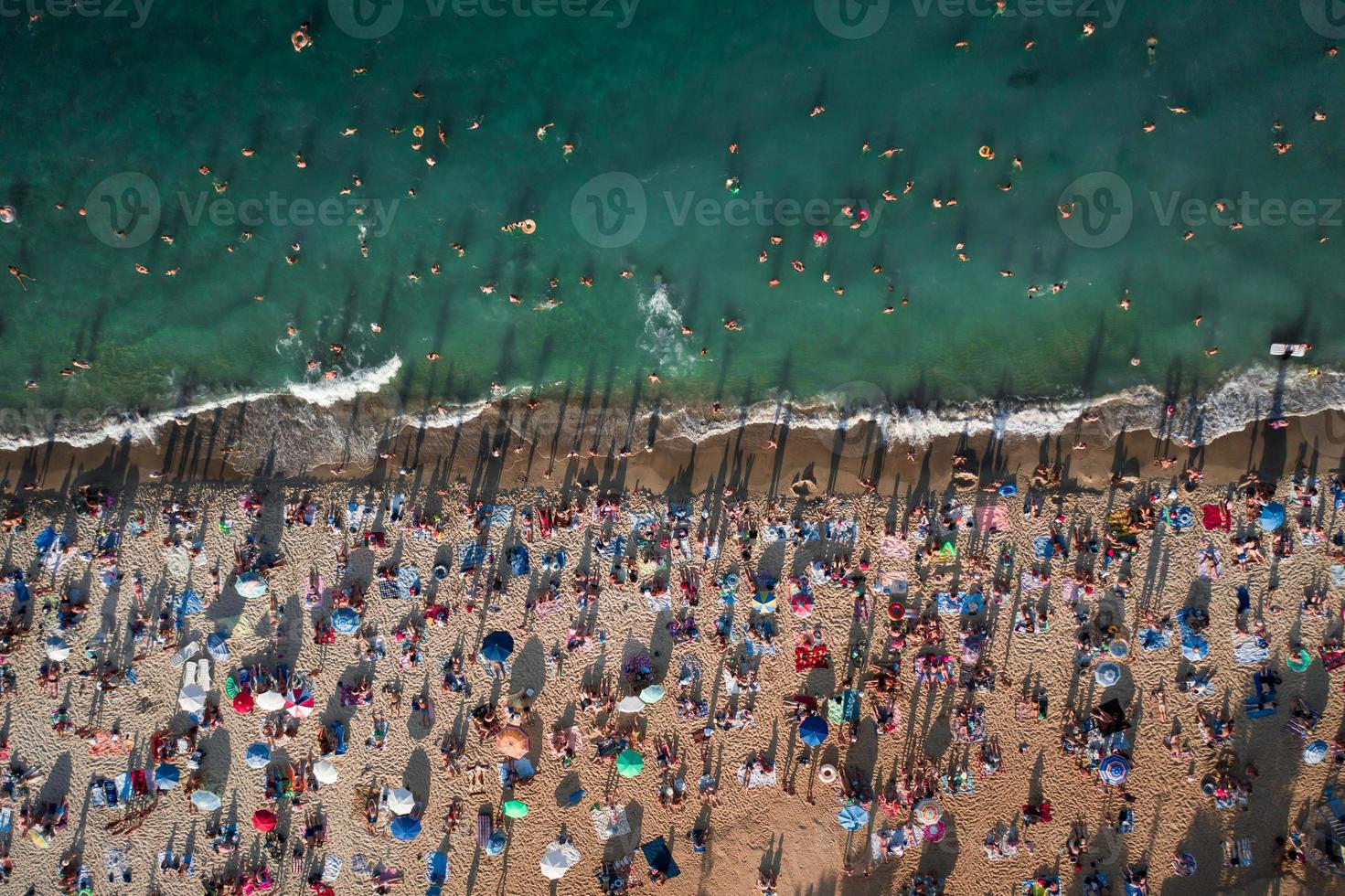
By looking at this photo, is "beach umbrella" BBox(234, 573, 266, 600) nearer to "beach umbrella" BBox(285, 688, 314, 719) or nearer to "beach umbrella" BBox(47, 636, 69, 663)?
"beach umbrella" BBox(285, 688, 314, 719)

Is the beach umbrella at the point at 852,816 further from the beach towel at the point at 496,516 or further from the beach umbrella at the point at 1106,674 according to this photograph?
the beach towel at the point at 496,516

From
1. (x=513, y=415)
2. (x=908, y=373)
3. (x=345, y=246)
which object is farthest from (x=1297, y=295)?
(x=345, y=246)

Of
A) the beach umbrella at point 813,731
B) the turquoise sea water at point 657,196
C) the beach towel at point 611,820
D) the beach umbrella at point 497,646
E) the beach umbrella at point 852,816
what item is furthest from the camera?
the turquoise sea water at point 657,196

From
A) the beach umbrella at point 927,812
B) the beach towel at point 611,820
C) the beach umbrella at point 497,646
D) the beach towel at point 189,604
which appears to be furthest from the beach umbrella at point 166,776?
the beach umbrella at point 927,812

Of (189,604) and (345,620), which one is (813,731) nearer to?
(345,620)

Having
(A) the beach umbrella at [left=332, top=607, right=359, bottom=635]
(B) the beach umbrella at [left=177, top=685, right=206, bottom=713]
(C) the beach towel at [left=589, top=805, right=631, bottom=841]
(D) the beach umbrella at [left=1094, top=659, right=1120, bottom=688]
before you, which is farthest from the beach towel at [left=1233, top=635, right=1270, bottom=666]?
(B) the beach umbrella at [left=177, top=685, right=206, bottom=713]

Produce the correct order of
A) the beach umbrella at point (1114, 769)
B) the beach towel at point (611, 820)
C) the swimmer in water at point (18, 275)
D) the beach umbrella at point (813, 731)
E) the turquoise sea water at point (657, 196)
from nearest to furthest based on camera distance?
the beach umbrella at point (1114, 769) → the beach umbrella at point (813, 731) → the beach towel at point (611, 820) → the turquoise sea water at point (657, 196) → the swimmer in water at point (18, 275)
